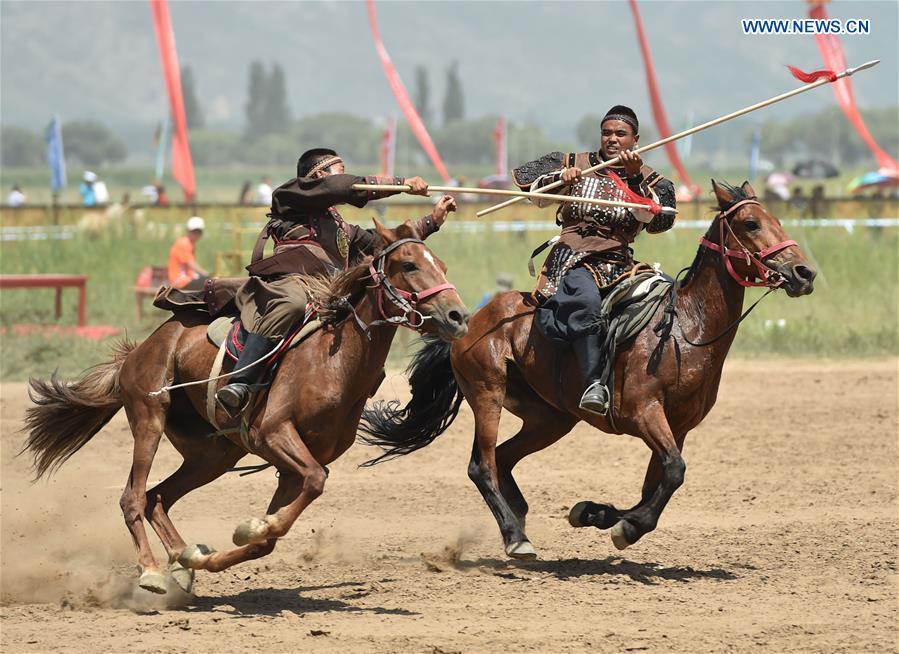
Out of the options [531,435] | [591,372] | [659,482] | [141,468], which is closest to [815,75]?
[591,372]

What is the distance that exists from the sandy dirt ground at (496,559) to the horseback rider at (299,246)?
1261mm

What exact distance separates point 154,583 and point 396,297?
74.9 inches

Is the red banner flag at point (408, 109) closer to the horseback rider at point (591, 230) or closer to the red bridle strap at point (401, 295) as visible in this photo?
the horseback rider at point (591, 230)

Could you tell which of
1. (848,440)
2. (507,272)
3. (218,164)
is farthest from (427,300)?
(218,164)

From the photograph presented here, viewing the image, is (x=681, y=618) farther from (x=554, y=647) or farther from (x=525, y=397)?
(x=525, y=397)

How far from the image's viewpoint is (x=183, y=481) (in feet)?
25.4

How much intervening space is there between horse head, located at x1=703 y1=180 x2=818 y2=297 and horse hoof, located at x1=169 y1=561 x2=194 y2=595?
Result: 3.42 metres

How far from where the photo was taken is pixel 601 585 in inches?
287

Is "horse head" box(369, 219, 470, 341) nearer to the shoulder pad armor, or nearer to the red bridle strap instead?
the red bridle strap

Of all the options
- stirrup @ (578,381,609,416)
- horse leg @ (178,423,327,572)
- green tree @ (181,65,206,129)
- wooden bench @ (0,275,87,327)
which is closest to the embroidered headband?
horse leg @ (178,423,327,572)

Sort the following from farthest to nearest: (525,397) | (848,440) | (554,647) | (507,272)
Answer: (507,272) → (848,440) → (525,397) → (554,647)

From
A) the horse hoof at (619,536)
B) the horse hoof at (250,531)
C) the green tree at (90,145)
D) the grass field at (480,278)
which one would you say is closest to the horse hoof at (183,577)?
the horse hoof at (250,531)

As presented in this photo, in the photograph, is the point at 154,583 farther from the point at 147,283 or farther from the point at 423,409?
the point at 147,283

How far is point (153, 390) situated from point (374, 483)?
3.19 m
